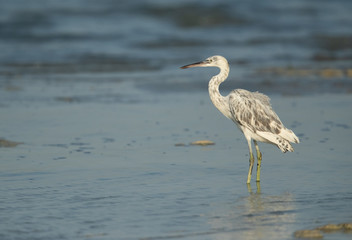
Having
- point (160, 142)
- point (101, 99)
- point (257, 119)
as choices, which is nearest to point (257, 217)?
point (257, 119)

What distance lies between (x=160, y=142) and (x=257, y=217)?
11.0 feet

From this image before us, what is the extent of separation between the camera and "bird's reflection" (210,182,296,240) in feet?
16.7

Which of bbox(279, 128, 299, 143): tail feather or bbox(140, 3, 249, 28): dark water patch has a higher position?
bbox(140, 3, 249, 28): dark water patch

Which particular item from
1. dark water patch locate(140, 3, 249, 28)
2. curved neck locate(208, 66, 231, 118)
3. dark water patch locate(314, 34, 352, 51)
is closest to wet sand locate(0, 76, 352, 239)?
curved neck locate(208, 66, 231, 118)

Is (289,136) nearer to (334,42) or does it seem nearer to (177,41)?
(334,42)

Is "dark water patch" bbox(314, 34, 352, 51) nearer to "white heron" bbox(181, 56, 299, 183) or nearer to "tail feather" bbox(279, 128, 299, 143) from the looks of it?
"white heron" bbox(181, 56, 299, 183)

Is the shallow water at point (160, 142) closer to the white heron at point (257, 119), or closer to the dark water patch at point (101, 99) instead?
the dark water patch at point (101, 99)

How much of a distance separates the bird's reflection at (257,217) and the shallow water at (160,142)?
0.02 m

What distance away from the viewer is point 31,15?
2639 cm

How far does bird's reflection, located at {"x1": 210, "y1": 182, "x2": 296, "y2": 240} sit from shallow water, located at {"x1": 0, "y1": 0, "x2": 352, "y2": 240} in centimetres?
2

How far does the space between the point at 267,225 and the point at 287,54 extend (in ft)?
47.1

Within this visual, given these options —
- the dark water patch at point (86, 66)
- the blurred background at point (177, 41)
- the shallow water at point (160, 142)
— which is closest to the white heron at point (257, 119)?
the shallow water at point (160, 142)

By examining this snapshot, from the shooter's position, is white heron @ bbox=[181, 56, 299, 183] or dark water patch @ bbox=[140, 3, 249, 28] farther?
dark water patch @ bbox=[140, 3, 249, 28]

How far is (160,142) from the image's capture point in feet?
28.6
